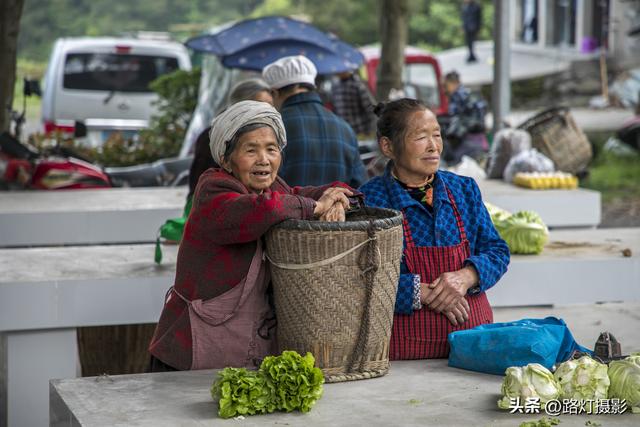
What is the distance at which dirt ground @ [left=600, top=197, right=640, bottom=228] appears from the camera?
12.5 metres

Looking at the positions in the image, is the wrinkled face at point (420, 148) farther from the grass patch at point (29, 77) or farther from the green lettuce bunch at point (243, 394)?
the grass patch at point (29, 77)

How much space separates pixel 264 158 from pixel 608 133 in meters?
16.7

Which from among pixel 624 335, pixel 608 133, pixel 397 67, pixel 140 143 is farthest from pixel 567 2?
pixel 624 335

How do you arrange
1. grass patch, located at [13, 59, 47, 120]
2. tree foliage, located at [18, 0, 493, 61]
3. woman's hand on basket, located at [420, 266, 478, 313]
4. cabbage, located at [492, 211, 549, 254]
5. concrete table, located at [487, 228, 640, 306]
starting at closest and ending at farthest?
woman's hand on basket, located at [420, 266, 478, 313]
concrete table, located at [487, 228, 640, 306]
cabbage, located at [492, 211, 549, 254]
grass patch, located at [13, 59, 47, 120]
tree foliage, located at [18, 0, 493, 61]

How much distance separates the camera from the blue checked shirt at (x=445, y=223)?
3865mm

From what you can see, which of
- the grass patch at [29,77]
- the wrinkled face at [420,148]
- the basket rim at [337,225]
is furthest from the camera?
the grass patch at [29,77]

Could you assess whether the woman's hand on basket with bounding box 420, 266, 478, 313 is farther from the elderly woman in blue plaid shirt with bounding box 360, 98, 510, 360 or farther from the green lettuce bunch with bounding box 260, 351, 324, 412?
the green lettuce bunch with bounding box 260, 351, 324, 412

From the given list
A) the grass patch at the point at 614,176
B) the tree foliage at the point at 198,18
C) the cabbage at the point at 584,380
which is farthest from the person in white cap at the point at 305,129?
the tree foliage at the point at 198,18

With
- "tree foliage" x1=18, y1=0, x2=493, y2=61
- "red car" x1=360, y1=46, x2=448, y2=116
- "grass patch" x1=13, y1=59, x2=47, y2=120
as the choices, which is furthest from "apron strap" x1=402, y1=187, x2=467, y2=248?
"tree foliage" x1=18, y1=0, x2=493, y2=61

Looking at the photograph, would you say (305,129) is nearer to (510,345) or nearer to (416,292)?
(416,292)

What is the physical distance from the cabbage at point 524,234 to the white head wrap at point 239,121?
8.86ft

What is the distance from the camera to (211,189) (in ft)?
11.4

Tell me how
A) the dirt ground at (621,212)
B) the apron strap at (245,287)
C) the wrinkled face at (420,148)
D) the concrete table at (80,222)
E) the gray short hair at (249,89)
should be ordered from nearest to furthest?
the apron strap at (245,287)
the wrinkled face at (420,148)
the gray short hair at (249,89)
the concrete table at (80,222)
the dirt ground at (621,212)

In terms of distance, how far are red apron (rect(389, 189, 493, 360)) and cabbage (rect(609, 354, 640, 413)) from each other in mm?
720
